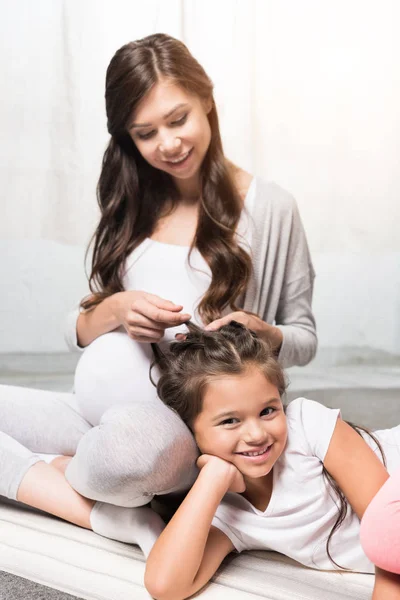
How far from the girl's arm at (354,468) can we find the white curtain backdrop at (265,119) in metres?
1.11

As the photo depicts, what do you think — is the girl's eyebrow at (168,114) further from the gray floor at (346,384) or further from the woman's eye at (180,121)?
the gray floor at (346,384)

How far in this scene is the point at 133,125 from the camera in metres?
1.38

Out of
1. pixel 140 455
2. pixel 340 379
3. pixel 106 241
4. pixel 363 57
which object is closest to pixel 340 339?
pixel 340 379

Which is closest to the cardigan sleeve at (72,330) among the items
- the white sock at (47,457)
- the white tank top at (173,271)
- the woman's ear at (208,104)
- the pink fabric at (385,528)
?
the white tank top at (173,271)

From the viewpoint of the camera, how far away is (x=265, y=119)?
204 cm

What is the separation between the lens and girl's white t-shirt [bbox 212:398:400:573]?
3.40ft

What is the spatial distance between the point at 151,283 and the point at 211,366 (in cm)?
37

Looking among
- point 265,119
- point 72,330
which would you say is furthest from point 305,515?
point 265,119

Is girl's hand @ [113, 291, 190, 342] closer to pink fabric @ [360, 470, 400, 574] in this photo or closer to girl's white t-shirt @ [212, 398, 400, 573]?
girl's white t-shirt @ [212, 398, 400, 573]

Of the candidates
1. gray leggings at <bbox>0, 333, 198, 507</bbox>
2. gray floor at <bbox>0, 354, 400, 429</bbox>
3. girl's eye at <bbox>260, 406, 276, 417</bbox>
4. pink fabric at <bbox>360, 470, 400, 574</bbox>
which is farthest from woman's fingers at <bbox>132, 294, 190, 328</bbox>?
gray floor at <bbox>0, 354, 400, 429</bbox>

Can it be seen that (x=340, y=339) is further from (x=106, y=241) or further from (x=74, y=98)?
(x=74, y=98)

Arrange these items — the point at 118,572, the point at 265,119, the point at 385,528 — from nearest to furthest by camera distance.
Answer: the point at 385,528 → the point at 118,572 → the point at 265,119

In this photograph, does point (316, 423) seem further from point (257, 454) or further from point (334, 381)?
point (334, 381)

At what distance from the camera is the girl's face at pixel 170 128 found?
1.35 meters
